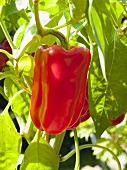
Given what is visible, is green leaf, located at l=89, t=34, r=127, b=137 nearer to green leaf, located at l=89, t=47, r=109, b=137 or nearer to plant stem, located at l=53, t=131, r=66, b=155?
green leaf, located at l=89, t=47, r=109, b=137

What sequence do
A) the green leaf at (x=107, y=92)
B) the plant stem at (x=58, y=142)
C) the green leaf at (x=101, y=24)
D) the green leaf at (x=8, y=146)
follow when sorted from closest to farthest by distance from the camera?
the green leaf at (x=101, y=24) → the green leaf at (x=107, y=92) → the green leaf at (x=8, y=146) → the plant stem at (x=58, y=142)

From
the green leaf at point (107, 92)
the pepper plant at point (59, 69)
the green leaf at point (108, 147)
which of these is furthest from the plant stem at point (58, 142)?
the green leaf at point (108, 147)

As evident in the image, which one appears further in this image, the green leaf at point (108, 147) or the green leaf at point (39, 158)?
the green leaf at point (108, 147)

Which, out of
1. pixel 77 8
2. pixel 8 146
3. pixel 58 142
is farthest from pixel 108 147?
pixel 77 8

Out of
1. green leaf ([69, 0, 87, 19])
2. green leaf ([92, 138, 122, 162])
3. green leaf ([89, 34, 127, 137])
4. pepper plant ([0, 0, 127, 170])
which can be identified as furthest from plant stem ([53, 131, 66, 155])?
green leaf ([92, 138, 122, 162])

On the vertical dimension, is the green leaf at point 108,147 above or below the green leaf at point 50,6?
below

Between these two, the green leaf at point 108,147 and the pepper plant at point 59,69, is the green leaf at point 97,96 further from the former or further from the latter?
the green leaf at point 108,147

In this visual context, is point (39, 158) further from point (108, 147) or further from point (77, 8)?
point (108, 147)

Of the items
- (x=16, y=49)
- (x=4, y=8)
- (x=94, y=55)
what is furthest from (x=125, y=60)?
(x=4, y=8)
